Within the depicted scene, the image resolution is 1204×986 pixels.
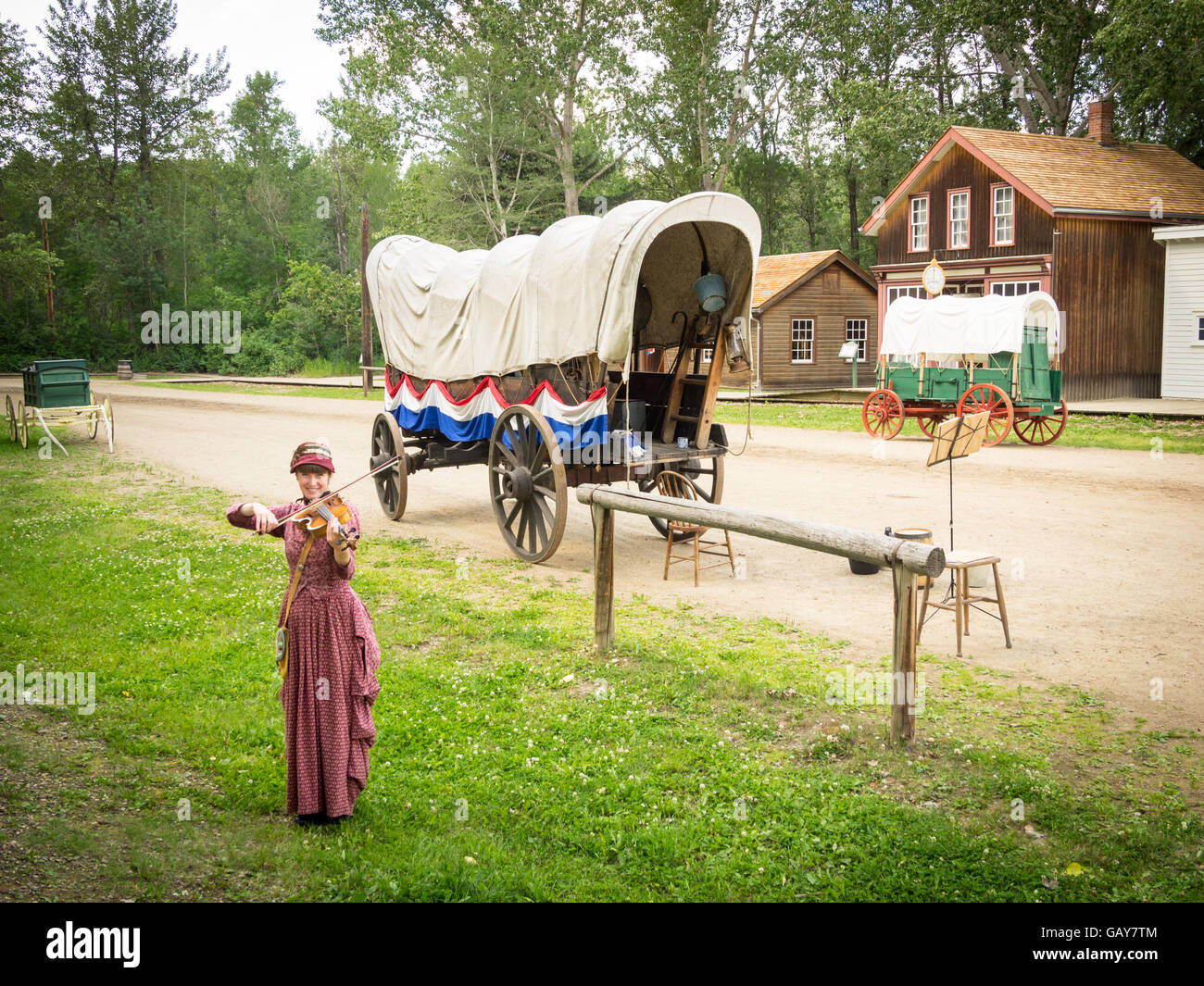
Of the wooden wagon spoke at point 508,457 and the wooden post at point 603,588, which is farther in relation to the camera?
the wooden wagon spoke at point 508,457

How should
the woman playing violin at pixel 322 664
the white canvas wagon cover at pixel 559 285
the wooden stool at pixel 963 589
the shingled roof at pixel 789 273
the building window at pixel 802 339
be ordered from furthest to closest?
the building window at pixel 802 339
the shingled roof at pixel 789 273
the white canvas wagon cover at pixel 559 285
the wooden stool at pixel 963 589
the woman playing violin at pixel 322 664

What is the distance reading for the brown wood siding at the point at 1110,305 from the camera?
27.5 meters

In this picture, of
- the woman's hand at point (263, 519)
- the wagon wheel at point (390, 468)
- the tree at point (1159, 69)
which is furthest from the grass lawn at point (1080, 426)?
the woman's hand at point (263, 519)

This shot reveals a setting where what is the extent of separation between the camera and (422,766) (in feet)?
17.6

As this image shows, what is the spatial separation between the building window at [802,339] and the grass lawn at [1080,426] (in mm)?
8559

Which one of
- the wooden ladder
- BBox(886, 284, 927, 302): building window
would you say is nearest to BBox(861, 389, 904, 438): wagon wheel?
the wooden ladder

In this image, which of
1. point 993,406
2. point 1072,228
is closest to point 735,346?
point 993,406

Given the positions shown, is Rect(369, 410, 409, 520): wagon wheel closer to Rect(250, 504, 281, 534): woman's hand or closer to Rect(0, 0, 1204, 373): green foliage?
Rect(250, 504, 281, 534): woman's hand

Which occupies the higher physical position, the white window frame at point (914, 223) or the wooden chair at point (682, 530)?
the white window frame at point (914, 223)

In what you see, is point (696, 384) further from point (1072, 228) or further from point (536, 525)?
point (1072, 228)

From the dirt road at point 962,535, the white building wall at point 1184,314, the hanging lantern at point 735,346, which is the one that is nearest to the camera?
the dirt road at point 962,535

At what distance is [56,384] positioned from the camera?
61.9 ft

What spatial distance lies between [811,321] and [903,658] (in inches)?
1279

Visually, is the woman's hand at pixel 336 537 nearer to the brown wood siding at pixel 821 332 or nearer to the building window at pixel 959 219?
the building window at pixel 959 219
